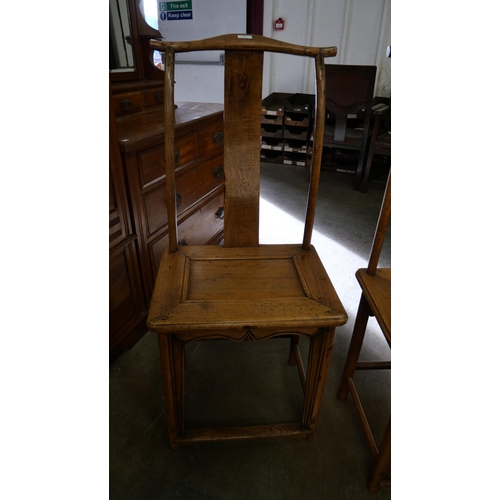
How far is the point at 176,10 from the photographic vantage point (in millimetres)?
4508

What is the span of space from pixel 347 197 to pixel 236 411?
9.06ft

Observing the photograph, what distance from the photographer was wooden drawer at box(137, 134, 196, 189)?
4.93 feet

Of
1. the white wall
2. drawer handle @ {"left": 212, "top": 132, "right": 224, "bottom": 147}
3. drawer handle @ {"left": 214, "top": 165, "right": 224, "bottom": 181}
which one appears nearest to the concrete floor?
drawer handle @ {"left": 214, "top": 165, "right": 224, "bottom": 181}

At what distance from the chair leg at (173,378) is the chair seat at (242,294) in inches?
2.7

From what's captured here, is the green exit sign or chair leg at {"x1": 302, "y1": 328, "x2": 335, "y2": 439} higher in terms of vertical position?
the green exit sign

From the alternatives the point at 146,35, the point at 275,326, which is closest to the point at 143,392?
the point at 275,326

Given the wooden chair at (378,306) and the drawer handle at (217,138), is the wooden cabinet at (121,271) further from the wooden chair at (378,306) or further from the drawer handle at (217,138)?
the wooden chair at (378,306)

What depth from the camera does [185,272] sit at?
1194 millimetres

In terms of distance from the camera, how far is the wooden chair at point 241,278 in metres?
1.02

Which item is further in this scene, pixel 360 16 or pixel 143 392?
pixel 360 16

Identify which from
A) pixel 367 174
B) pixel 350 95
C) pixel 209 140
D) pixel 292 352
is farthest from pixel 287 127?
pixel 292 352

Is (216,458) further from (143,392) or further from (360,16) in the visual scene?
(360,16)

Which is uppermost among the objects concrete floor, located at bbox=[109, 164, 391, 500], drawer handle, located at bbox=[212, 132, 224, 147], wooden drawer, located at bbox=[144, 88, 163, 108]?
wooden drawer, located at bbox=[144, 88, 163, 108]

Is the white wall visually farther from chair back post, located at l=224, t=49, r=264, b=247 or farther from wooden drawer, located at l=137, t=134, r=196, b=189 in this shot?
chair back post, located at l=224, t=49, r=264, b=247
